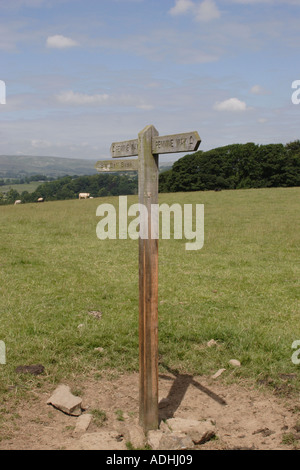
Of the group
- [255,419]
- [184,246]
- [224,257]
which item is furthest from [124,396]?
[184,246]

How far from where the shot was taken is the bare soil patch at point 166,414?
461 centimetres

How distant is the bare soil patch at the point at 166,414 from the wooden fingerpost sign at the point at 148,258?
0.40 metres

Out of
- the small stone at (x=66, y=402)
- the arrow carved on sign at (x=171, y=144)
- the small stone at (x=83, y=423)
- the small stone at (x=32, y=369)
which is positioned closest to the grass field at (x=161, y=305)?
the small stone at (x=32, y=369)

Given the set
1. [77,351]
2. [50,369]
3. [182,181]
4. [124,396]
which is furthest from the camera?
[182,181]

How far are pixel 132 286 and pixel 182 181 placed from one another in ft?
185

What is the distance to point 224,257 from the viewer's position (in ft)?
47.4

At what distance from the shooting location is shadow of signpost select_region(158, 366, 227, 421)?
5348mm

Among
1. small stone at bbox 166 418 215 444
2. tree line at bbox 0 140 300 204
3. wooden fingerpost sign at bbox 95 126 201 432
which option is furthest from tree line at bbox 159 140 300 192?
small stone at bbox 166 418 215 444

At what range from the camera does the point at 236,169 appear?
69375 millimetres

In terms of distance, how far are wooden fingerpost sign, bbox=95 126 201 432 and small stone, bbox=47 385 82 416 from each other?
2.69 feet

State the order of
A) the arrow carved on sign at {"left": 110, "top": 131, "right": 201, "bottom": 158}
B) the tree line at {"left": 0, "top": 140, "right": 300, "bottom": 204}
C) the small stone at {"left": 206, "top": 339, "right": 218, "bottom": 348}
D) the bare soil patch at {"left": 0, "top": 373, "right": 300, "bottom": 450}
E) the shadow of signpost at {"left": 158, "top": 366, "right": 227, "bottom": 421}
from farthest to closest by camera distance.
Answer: the tree line at {"left": 0, "top": 140, "right": 300, "bottom": 204}, the small stone at {"left": 206, "top": 339, "right": 218, "bottom": 348}, the shadow of signpost at {"left": 158, "top": 366, "right": 227, "bottom": 421}, the bare soil patch at {"left": 0, "top": 373, "right": 300, "bottom": 450}, the arrow carved on sign at {"left": 110, "top": 131, "right": 201, "bottom": 158}

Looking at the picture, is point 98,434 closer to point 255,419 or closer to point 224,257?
point 255,419

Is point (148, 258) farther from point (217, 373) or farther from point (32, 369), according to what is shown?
point (32, 369)

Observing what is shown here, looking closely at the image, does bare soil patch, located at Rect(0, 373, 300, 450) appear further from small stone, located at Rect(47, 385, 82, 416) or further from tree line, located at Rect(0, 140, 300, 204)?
tree line, located at Rect(0, 140, 300, 204)
